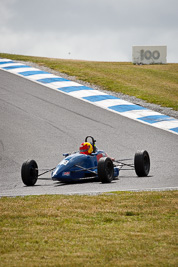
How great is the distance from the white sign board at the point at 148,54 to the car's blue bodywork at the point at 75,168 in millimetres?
32295

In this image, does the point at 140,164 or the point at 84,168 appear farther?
the point at 140,164

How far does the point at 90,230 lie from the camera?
6.60 metres

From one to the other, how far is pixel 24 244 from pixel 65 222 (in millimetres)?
1238

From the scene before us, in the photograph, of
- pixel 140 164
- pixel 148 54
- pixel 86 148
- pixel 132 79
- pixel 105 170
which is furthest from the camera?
pixel 148 54

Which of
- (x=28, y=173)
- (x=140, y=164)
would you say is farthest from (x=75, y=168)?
(x=140, y=164)

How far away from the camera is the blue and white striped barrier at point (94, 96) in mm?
22172

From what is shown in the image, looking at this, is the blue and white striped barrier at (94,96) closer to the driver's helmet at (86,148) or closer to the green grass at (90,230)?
the driver's helmet at (86,148)

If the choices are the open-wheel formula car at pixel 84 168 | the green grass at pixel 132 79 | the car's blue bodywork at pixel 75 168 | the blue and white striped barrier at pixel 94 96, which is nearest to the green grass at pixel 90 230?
the open-wheel formula car at pixel 84 168

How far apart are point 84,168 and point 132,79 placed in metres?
21.2

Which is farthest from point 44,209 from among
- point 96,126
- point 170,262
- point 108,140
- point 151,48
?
point 151,48

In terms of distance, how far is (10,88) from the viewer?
1019 inches

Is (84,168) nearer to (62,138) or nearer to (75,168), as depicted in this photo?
(75,168)

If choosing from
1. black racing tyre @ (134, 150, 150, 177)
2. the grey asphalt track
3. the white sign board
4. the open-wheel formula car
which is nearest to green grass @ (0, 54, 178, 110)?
the grey asphalt track

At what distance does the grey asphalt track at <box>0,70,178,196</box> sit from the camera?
466 inches
